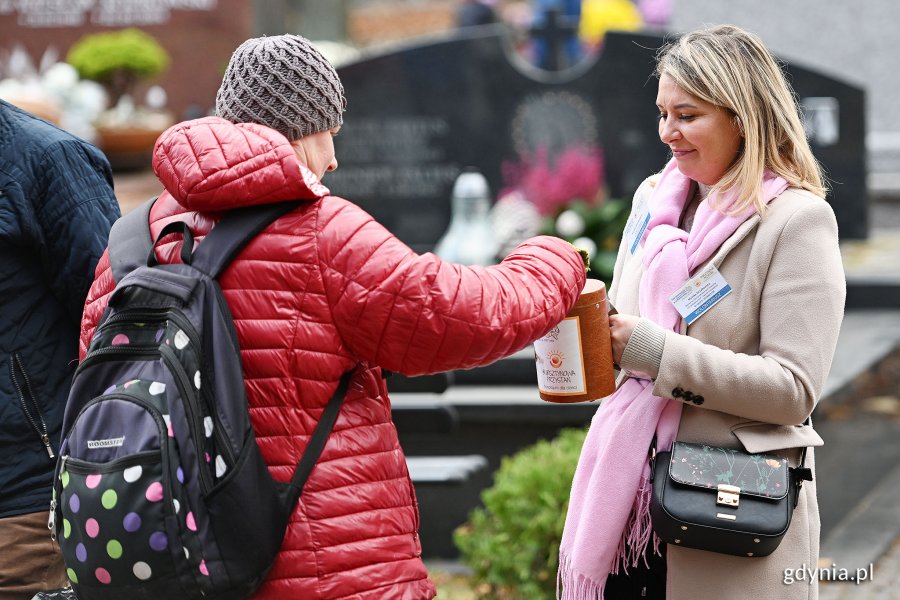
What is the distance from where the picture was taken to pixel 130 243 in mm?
2260

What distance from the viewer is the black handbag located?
2408mm

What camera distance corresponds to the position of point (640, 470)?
2615mm

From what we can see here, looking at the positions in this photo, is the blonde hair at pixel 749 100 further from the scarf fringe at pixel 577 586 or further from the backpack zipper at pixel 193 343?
the backpack zipper at pixel 193 343

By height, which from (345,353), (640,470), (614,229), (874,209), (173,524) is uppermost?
(345,353)

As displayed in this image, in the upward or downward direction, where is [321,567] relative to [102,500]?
downward

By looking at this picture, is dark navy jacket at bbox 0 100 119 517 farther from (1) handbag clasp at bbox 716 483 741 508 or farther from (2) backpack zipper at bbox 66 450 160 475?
(1) handbag clasp at bbox 716 483 741 508

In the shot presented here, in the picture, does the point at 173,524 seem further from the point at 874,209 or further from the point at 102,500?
the point at 874,209

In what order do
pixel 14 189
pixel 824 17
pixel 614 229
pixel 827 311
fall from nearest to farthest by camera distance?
pixel 827 311 → pixel 14 189 → pixel 614 229 → pixel 824 17

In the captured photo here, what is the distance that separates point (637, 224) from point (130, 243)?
1118mm

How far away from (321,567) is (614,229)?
4.74 m

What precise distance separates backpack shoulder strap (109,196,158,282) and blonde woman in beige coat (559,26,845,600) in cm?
92

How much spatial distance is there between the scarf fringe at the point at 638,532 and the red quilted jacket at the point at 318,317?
64cm

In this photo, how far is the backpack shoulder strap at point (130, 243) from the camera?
222 cm

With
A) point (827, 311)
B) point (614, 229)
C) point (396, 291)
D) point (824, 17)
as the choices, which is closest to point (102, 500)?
point (396, 291)
